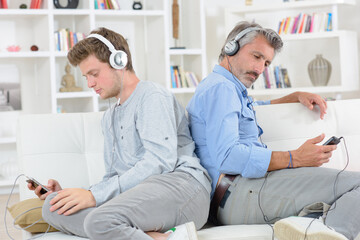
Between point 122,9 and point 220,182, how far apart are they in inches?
143

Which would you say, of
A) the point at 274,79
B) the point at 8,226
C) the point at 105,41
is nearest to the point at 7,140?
the point at 8,226

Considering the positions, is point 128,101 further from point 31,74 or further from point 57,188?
point 31,74

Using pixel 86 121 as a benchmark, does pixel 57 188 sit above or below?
below

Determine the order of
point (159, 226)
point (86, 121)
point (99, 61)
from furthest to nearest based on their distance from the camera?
point (86, 121), point (99, 61), point (159, 226)

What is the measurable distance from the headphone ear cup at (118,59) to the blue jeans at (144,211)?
0.45 meters

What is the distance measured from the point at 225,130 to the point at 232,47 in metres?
0.39

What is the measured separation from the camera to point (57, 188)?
7.11 feet

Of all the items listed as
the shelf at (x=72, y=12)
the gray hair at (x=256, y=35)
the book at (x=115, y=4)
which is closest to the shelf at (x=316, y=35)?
the book at (x=115, y=4)

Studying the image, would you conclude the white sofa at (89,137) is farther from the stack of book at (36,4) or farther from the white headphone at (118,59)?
the stack of book at (36,4)

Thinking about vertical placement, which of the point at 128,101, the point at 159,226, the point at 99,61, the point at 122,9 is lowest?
the point at 159,226

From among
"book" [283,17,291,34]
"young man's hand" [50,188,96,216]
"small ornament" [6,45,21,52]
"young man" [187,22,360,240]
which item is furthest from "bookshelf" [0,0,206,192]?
"young man's hand" [50,188,96,216]

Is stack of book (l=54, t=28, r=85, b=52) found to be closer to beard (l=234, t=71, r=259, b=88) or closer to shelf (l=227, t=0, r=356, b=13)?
shelf (l=227, t=0, r=356, b=13)

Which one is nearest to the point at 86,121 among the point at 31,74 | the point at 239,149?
the point at 239,149

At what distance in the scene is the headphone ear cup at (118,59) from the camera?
2111 mm
